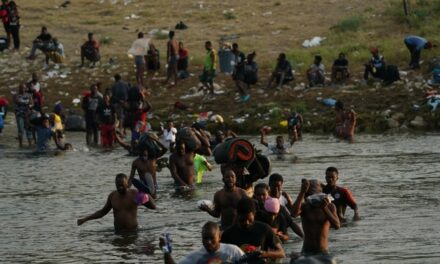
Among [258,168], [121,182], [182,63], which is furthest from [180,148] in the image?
A: [182,63]

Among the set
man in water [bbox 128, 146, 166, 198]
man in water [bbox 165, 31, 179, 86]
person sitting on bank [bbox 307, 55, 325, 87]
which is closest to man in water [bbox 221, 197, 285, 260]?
man in water [bbox 128, 146, 166, 198]

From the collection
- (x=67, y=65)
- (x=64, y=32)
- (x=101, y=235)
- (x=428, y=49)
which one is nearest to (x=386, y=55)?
(x=428, y=49)

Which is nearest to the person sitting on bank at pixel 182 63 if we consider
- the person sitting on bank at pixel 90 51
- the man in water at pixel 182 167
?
the person sitting on bank at pixel 90 51

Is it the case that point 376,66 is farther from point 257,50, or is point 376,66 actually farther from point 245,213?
point 245,213

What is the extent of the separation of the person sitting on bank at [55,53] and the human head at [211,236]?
2923 cm

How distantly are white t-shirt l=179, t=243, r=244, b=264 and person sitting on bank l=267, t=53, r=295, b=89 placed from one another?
2369cm

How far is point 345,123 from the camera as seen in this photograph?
30547mm

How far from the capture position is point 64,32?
44938mm

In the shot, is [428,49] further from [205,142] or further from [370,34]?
[205,142]

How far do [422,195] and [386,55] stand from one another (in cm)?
1692

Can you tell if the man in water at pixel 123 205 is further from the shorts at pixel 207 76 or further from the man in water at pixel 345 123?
the shorts at pixel 207 76

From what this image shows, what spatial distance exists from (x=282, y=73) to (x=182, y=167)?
1378 centimetres

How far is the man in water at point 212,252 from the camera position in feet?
35.9

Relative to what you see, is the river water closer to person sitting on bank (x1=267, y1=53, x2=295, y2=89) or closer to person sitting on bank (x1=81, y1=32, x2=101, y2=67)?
person sitting on bank (x1=267, y1=53, x2=295, y2=89)
